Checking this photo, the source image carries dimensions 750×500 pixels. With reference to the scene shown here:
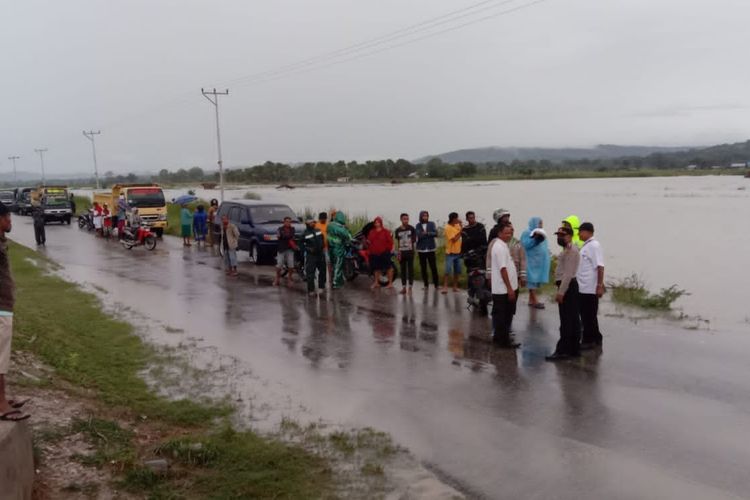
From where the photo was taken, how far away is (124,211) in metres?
27.2

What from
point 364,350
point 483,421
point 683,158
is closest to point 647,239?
point 364,350

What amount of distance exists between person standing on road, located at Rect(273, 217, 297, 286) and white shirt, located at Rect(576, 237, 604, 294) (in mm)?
7702

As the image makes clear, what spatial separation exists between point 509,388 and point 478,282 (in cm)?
447

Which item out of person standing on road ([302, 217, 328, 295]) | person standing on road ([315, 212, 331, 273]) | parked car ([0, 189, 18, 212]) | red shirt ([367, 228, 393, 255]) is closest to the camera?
person standing on road ([302, 217, 328, 295])

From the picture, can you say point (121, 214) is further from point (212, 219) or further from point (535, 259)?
point (535, 259)

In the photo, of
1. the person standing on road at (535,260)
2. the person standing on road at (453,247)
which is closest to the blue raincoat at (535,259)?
the person standing on road at (535,260)

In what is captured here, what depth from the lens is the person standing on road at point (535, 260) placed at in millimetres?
12000

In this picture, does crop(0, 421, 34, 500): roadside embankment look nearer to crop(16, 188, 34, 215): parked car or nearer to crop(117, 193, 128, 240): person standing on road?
crop(117, 193, 128, 240): person standing on road

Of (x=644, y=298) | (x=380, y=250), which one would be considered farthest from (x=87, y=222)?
(x=644, y=298)

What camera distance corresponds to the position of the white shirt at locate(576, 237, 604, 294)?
888cm

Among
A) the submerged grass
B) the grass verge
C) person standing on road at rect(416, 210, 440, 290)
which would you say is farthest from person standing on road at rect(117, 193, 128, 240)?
the submerged grass

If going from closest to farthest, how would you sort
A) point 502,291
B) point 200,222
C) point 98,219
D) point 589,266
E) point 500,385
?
point 500,385, point 589,266, point 502,291, point 200,222, point 98,219

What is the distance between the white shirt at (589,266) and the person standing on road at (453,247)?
4511mm

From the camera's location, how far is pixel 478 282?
11.7 meters
